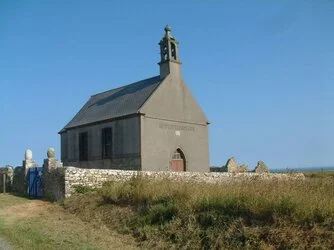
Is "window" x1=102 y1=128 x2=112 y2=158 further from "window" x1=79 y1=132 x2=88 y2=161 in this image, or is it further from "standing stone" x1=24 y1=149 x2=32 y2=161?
"standing stone" x1=24 y1=149 x2=32 y2=161

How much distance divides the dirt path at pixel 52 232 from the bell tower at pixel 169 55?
46.0ft

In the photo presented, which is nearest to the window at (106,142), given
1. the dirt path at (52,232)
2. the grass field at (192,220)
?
the dirt path at (52,232)

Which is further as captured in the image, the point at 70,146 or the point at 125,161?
the point at 70,146

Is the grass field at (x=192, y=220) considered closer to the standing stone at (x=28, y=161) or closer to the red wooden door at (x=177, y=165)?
the standing stone at (x=28, y=161)

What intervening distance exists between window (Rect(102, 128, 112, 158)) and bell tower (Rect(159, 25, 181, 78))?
5.57 meters

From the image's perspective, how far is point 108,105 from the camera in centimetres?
3073

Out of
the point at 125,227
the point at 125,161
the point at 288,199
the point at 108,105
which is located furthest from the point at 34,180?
the point at 288,199

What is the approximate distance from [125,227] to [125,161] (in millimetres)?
14618

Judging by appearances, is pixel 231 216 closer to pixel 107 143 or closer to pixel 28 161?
pixel 28 161

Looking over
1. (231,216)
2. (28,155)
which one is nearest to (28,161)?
(28,155)

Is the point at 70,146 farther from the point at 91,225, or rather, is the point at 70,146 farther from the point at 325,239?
the point at 325,239

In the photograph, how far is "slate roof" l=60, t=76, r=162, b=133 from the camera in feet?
90.2

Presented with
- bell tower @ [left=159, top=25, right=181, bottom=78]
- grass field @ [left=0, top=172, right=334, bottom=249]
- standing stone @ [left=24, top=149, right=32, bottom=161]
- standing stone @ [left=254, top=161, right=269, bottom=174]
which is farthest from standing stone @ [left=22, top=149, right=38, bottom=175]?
standing stone @ [left=254, top=161, right=269, bottom=174]

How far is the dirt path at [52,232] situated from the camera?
1035 cm
